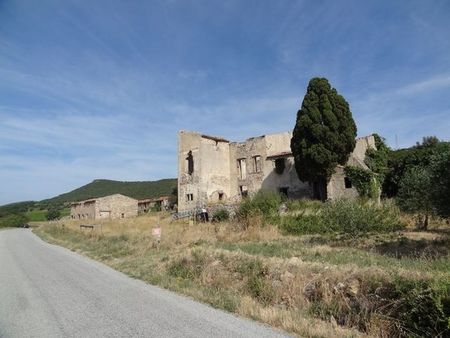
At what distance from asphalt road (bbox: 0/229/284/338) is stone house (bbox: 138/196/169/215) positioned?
153 feet

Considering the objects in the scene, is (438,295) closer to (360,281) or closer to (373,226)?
(360,281)

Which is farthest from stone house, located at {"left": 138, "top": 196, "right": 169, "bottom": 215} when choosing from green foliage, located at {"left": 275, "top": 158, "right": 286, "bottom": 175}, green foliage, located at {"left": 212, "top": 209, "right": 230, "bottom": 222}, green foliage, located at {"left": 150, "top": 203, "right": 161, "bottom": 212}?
green foliage, located at {"left": 212, "top": 209, "right": 230, "bottom": 222}

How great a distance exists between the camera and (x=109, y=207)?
6122cm

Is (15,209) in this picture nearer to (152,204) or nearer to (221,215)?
(152,204)

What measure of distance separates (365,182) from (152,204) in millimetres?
42084

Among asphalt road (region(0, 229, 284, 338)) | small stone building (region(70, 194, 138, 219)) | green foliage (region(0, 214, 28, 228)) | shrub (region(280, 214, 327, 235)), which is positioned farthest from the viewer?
green foliage (region(0, 214, 28, 228))

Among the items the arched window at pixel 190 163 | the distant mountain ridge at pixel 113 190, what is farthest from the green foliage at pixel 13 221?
the arched window at pixel 190 163

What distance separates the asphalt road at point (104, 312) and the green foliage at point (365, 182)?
23225 mm

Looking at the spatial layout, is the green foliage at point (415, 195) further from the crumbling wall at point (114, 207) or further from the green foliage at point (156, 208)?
the crumbling wall at point (114, 207)

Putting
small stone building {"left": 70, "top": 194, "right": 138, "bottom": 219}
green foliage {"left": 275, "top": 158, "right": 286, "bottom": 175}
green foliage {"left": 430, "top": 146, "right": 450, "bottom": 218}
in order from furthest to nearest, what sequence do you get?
small stone building {"left": 70, "top": 194, "right": 138, "bottom": 219} → green foliage {"left": 275, "top": 158, "right": 286, "bottom": 175} → green foliage {"left": 430, "top": 146, "right": 450, "bottom": 218}

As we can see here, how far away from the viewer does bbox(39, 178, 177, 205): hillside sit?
313ft

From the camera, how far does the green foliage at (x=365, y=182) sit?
30656 millimetres

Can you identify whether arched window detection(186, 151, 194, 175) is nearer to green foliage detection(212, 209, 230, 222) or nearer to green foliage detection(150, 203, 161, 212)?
green foliage detection(212, 209, 230, 222)

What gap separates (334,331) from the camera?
6.15 meters
